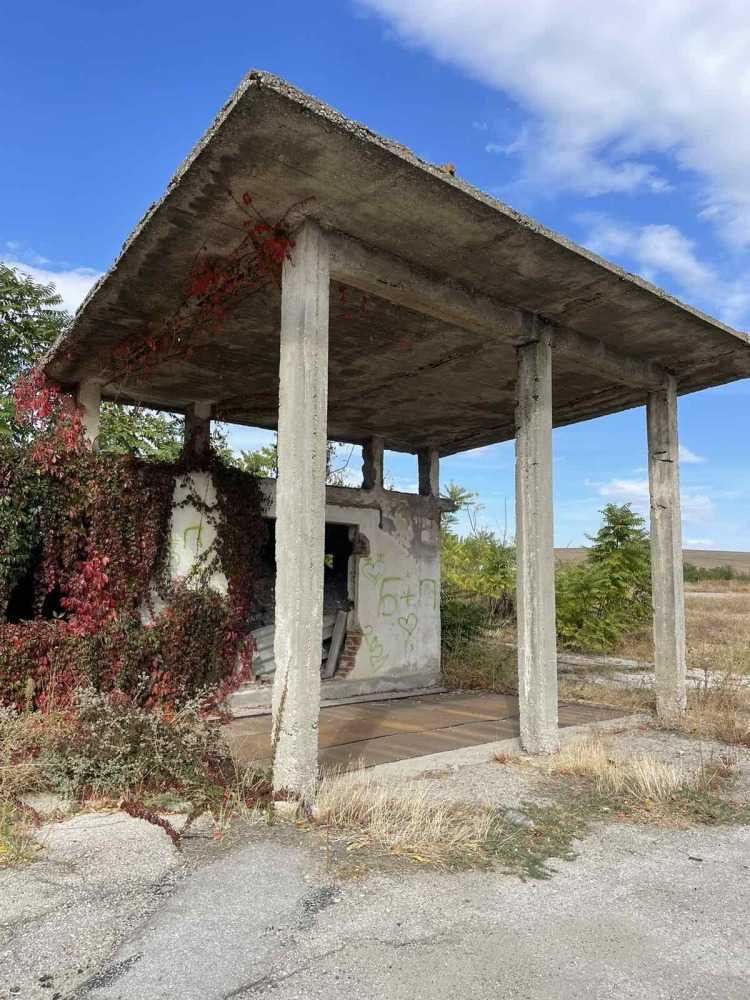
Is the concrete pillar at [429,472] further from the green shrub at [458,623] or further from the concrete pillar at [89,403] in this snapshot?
the concrete pillar at [89,403]

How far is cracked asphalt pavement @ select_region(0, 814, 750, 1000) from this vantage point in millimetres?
2586

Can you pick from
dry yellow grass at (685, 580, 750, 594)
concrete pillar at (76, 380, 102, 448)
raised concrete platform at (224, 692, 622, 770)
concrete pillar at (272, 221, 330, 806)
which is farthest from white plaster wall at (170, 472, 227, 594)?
dry yellow grass at (685, 580, 750, 594)

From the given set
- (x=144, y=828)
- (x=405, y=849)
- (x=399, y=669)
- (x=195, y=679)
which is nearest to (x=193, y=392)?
(x=195, y=679)

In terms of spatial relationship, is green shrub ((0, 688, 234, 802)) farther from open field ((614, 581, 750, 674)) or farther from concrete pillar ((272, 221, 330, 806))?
open field ((614, 581, 750, 674))

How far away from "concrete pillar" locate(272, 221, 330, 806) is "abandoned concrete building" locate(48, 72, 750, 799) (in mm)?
14

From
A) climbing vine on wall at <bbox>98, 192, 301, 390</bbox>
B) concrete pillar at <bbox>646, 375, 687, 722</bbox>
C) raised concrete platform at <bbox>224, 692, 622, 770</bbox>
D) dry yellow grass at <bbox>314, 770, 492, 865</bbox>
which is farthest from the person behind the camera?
concrete pillar at <bbox>646, 375, 687, 722</bbox>

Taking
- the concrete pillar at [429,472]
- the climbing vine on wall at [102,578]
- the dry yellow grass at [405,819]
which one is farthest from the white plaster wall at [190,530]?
the concrete pillar at [429,472]

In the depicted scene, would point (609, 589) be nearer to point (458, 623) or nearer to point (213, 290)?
point (458, 623)

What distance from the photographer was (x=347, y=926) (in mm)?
3014

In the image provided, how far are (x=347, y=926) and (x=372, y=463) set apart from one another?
312 inches

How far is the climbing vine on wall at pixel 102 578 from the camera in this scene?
261 inches

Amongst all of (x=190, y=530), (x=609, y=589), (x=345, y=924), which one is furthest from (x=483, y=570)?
(x=345, y=924)

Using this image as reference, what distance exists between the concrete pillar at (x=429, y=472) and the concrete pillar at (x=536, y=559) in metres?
4.84

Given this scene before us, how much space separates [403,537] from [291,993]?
821 cm
